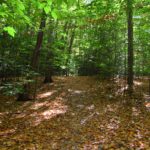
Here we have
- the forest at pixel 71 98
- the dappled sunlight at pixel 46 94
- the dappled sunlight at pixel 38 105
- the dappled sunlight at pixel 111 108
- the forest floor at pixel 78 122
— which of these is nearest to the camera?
the forest at pixel 71 98

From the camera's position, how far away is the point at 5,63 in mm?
8336

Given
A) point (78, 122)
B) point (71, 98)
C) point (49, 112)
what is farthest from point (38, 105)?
point (78, 122)

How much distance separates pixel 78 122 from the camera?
729cm

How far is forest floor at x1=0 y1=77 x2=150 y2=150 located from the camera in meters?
5.55

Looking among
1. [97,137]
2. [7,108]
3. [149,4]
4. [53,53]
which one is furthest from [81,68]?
[97,137]

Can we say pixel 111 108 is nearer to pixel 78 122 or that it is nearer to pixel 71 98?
pixel 78 122

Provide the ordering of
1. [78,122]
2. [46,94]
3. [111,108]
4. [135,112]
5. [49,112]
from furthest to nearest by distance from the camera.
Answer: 1. [46,94]
2. [111,108]
3. [49,112]
4. [135,112]
5. [78,122]

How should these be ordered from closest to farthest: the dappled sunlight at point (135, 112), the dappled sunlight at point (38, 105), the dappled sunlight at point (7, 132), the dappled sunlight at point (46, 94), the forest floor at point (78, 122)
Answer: the forest floor at point (78, 122)
the dappled sunlight at point (7, 132)
the dappled sunlight at point (135, 112)
the dappled sunlight at point (38, 105)
the dappled sunlight at point (46, 94)

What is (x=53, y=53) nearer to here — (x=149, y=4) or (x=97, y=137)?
(x=149, y=4)

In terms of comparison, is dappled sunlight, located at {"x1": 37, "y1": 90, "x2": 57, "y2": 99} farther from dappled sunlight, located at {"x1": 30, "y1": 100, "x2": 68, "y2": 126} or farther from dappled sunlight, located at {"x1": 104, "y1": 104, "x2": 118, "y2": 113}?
dappled sunlight, located at {"x1": 104, "y1": 104, "x2": 118, "y2": 113}

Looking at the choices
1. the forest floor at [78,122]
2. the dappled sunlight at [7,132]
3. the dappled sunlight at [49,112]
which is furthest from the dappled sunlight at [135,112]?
the dappled sunlight at [7,132]

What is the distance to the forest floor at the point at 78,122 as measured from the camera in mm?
5547

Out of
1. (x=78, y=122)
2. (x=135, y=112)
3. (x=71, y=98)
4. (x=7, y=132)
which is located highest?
(x=71, y=98)

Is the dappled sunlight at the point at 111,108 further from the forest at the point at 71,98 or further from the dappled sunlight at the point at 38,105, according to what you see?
the dappled sunlight at the point at 38,105
